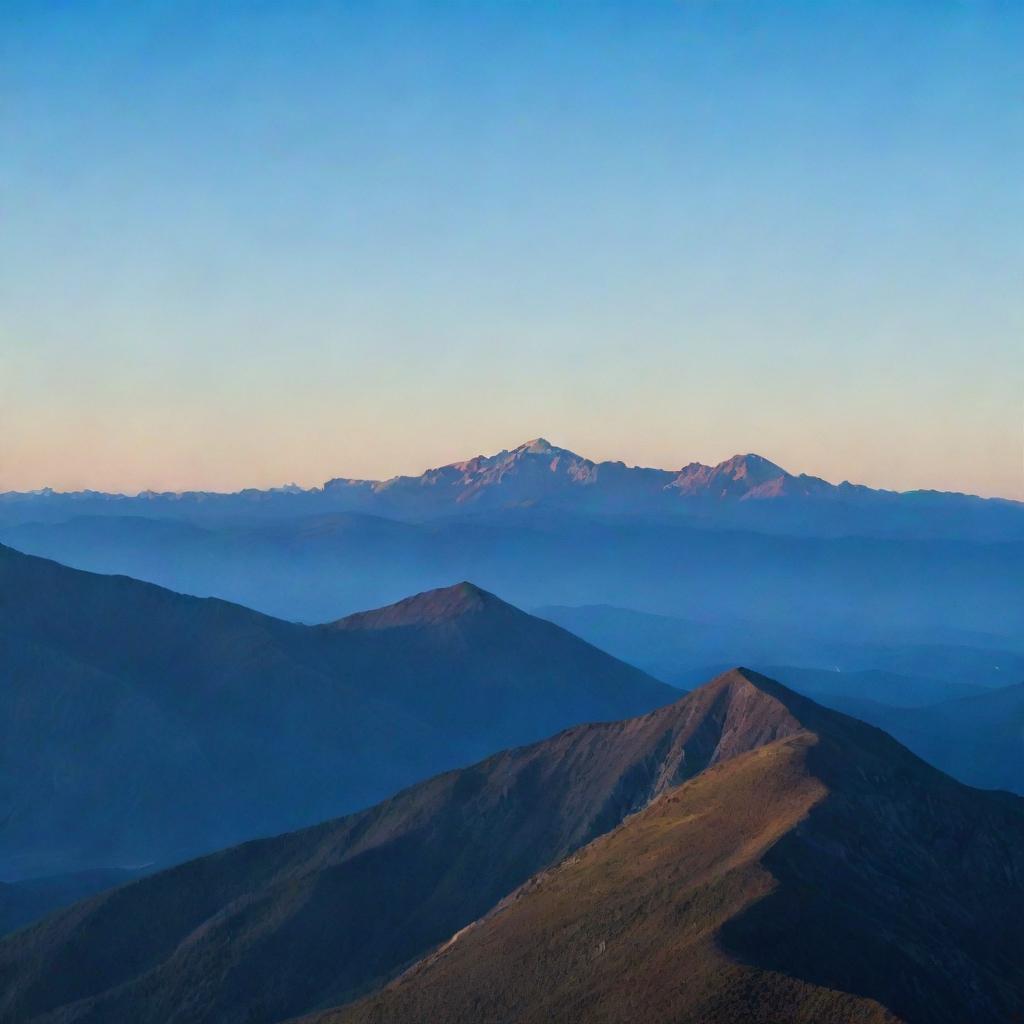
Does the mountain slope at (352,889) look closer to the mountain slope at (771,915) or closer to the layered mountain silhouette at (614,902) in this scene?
the layered mountain silhouette at (614,902)

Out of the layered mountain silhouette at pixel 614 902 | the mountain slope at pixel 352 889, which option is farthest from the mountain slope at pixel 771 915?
the mountain slope at pixel 352 889

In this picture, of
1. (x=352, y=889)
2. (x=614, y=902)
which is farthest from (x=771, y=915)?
(x=352, y=889)

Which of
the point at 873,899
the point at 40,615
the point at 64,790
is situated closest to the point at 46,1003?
the point at 873,899

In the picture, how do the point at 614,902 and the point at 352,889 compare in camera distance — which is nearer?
the point at 614,902

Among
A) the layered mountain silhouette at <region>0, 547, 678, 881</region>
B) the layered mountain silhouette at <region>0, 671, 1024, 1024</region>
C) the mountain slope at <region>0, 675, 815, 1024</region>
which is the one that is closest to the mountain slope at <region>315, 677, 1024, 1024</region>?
the layered mountain silhouette at <region>0, 671, 1024, 1024</region>

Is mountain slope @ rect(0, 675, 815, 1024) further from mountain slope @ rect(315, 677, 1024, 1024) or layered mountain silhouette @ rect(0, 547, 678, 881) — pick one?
layered mountain silhouette @ rect(0, 547, 678, 881)

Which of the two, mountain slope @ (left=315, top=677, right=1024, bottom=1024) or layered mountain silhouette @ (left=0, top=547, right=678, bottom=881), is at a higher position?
mountain slope @ (left=315, top=677, right=1024, bottom=1024)

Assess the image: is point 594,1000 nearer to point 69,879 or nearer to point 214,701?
point 69,879

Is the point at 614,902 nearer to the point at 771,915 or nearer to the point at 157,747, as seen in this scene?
the point at 771,915
